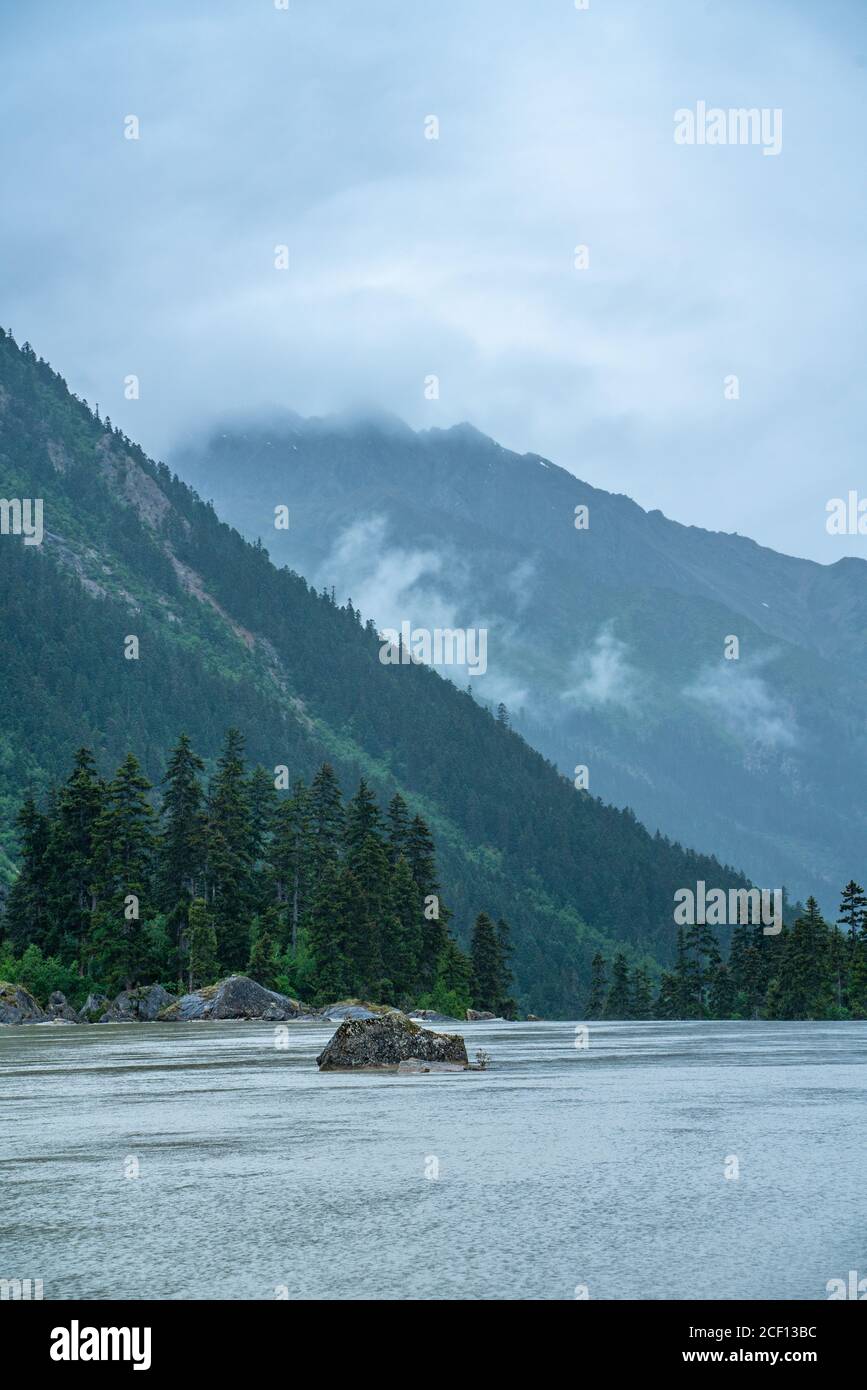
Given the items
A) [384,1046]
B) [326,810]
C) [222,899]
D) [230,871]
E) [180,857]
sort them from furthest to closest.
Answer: [326,810], [230,871], [222,899], [180,857], [384,1046]

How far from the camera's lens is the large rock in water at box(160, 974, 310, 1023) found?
96625mm

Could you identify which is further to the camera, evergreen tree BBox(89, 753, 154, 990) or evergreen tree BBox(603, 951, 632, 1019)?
evergreen tree BBox(603, 951, 632, 1019)

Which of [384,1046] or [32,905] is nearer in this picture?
[384,1046]

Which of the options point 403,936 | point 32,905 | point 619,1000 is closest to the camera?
point 32,905

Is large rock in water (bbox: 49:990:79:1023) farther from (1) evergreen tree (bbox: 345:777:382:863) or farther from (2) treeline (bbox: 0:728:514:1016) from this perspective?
(1) evergreen tree (bbox: 345:777:382:863)

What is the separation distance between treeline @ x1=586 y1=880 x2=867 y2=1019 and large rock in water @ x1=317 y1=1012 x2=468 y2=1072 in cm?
9711

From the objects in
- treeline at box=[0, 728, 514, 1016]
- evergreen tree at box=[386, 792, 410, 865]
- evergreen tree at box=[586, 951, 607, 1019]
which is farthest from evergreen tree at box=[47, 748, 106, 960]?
evergreen tree at box=[586, 951, 607, 1019]

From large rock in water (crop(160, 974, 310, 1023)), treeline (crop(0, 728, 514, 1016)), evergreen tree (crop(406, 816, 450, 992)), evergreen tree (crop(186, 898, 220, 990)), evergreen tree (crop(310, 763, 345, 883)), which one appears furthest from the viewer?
evergreen tree (crop(310, 763, 345, 883))

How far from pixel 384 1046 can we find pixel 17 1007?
5190 centimetres

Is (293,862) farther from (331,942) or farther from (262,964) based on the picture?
(262,964)

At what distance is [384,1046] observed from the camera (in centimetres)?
4778

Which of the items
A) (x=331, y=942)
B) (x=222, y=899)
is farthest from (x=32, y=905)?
(x=331, y=942)
